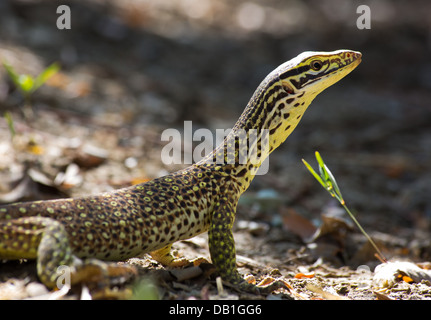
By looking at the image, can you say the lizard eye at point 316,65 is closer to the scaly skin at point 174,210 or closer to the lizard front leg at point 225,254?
the scaly skin at point 174,210

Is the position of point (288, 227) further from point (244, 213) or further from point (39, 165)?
point (39, 165)

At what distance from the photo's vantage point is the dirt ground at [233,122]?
200 inches

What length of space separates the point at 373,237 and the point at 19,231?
436 centimetres

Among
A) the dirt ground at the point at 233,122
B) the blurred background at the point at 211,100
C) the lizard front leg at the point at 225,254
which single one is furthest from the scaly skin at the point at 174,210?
the blurred background at the point at 211,100

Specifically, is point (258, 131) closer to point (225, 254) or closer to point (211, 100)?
point (225, 254)

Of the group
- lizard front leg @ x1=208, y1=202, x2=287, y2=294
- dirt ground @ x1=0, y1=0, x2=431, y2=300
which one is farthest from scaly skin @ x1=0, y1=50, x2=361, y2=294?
dirt ground @ x1=0, y1=0, x2=431, y2=300

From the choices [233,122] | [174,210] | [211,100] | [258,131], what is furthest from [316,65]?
[211,100]

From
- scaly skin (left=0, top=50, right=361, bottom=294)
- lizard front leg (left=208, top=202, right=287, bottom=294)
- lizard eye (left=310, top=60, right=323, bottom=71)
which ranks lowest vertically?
lizard front leg (left=208, top=202, right=287, bottom=294)

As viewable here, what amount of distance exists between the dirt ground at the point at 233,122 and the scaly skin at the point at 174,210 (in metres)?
0.24

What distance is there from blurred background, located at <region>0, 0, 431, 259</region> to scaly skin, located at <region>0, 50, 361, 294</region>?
184 centimetres

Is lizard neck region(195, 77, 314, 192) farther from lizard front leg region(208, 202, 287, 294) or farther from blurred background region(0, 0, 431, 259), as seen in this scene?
blurred background region(0, 0, 431, 259)

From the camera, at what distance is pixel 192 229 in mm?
4266

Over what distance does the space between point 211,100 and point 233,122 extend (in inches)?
46.2

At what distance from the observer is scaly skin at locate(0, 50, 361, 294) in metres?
3.60
